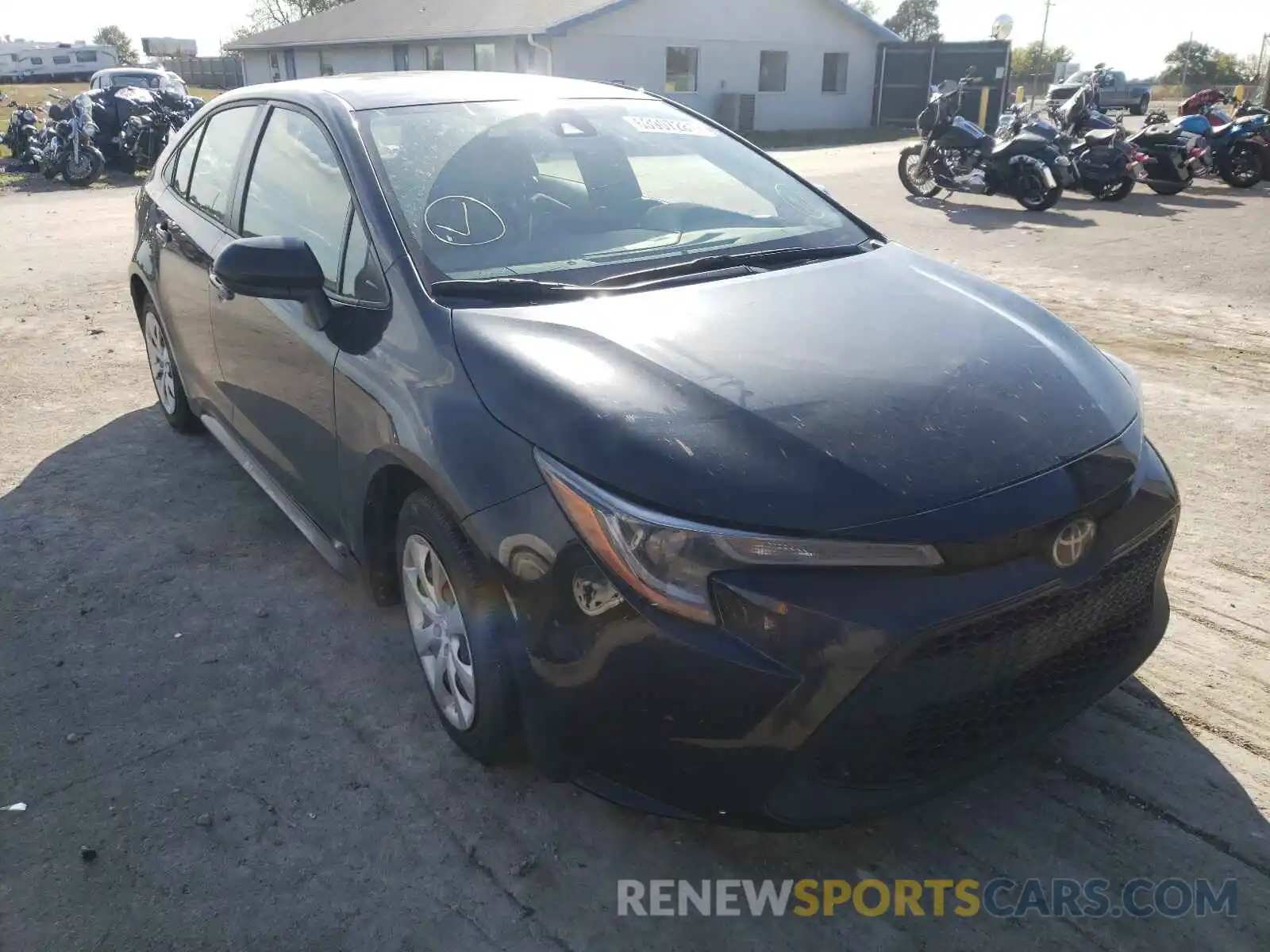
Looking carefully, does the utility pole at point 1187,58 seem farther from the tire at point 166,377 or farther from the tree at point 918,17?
the tire at point 166,377

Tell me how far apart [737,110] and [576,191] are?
28499 millimetres

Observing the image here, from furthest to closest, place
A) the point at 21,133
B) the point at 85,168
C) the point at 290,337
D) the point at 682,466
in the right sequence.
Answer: the point at 21,133 < the point at 85,168 < the point at 290,337 < the point at 682,466

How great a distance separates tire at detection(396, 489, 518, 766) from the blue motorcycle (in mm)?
15290

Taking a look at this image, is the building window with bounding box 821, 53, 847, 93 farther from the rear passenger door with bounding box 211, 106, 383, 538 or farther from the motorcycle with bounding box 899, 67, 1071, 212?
the rear passenger door with bounding box 211, 106, 383, 538

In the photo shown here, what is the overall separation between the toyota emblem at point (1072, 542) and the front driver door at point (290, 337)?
2012mm

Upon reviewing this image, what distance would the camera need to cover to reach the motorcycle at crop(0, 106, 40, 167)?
1859cm

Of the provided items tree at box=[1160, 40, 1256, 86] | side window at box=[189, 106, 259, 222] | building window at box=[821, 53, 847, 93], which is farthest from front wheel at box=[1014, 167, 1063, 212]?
tree at box=[1160, 40, 1256, 86]

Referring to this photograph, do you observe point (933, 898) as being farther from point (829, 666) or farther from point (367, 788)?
point (367, 788)

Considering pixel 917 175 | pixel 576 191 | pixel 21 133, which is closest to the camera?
pixel 576 191

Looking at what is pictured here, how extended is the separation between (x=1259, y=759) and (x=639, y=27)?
95.4 feet

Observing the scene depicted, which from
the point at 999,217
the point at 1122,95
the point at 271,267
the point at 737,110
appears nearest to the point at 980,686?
the point at 271,267

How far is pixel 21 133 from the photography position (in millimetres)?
18797

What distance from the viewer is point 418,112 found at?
3.31 metres

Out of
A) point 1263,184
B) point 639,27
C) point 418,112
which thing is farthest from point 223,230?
point 639,27
